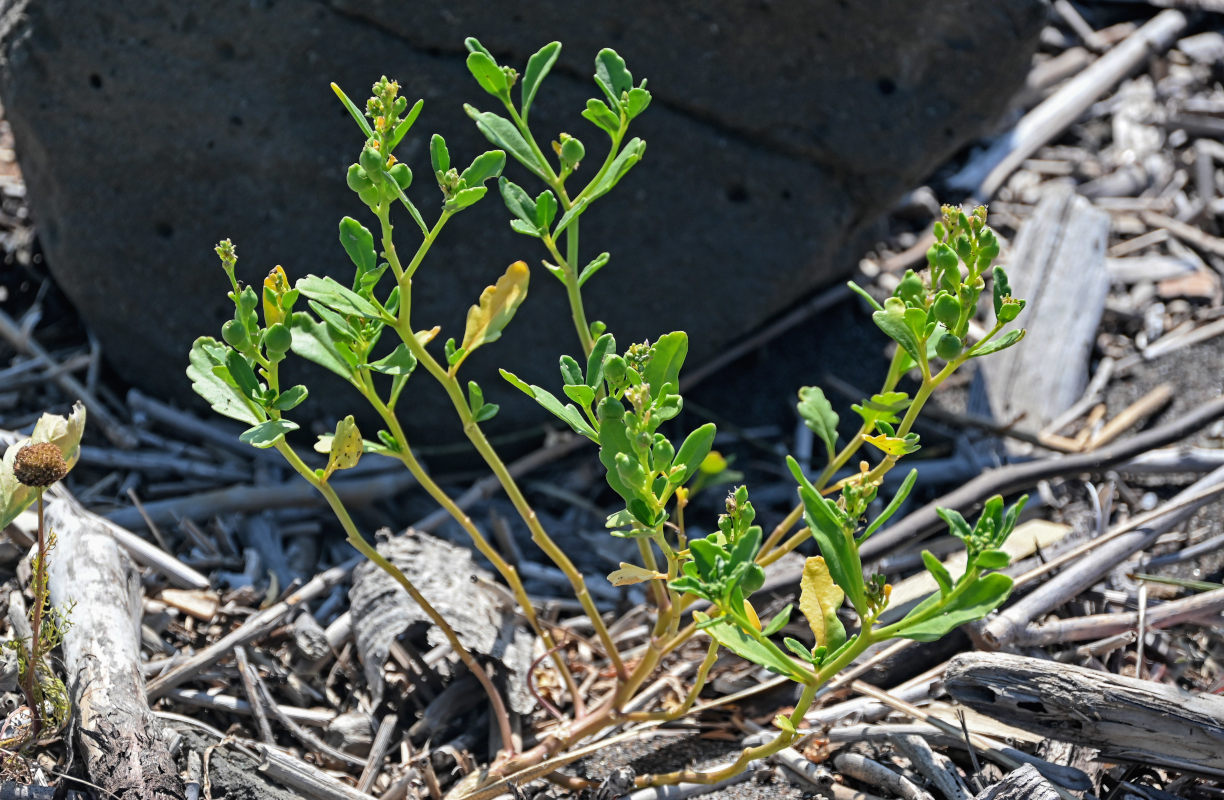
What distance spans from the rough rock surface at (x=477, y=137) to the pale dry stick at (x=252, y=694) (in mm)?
935

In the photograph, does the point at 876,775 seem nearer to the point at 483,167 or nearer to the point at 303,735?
the point at 303,735

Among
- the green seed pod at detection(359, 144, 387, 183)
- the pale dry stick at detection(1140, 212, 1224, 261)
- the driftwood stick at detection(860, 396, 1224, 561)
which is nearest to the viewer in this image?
the green seed pod at detection(359, 144, 387, 183)

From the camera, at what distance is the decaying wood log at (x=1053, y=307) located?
3.22 meters

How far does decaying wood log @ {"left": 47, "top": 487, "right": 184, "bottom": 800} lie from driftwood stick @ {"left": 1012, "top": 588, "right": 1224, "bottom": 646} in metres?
1.73

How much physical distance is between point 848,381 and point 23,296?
2581mm

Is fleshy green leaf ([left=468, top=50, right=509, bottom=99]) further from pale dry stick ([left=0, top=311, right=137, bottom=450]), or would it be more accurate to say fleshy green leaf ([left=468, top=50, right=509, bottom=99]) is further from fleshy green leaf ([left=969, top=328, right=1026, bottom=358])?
pale dry stick ([left=0, top=311, right=137, bottom=450])

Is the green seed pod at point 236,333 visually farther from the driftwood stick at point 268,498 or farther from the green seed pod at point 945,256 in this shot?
the driftwood stick at point 268,498

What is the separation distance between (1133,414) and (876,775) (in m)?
1.72

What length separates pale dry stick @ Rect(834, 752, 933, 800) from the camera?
1.89 m

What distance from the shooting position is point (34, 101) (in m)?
2.84

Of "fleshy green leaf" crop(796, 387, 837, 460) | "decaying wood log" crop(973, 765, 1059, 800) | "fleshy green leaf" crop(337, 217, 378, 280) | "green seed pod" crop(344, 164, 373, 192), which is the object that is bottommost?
"decaying wood log" crop(973, 765, 1059, 800)

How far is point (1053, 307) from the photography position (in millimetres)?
3408

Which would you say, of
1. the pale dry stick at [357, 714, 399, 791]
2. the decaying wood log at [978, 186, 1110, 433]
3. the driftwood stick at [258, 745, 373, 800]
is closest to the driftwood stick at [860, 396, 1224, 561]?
the decaying wood log at [978, 186, 1110, 433]

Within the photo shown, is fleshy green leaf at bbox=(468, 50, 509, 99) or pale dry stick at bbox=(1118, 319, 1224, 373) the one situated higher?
fleshy green leaf at bbox=(468, 50, 509, 99)
